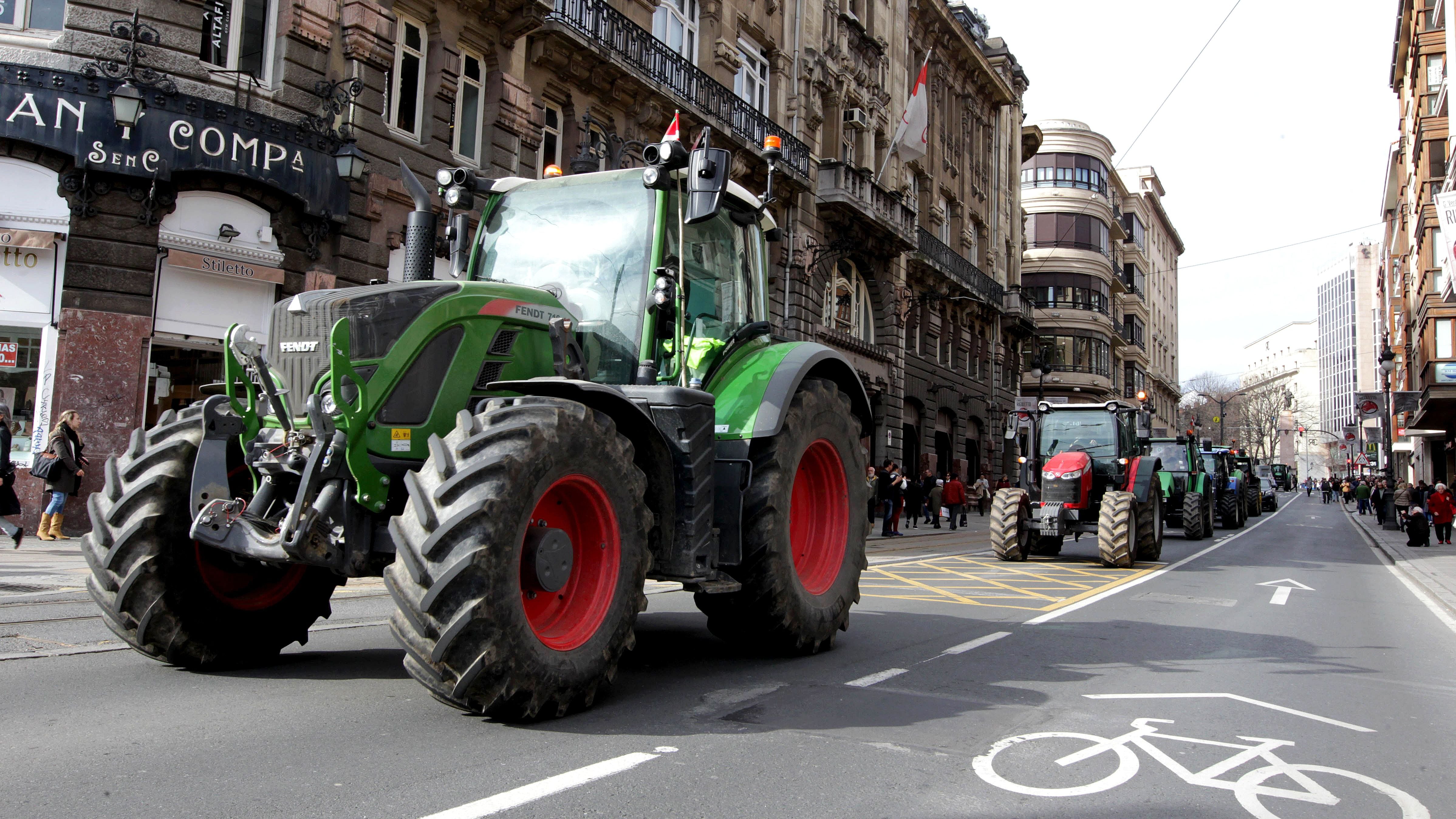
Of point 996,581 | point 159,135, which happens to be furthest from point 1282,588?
point 159,135

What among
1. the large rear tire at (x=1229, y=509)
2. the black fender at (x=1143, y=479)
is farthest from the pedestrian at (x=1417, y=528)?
the black fender at (x=1143, y=479)

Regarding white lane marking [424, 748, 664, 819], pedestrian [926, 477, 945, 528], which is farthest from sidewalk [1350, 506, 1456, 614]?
white lane marking [424, 748, 664, 819]

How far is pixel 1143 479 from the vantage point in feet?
57.8

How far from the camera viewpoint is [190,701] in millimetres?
5043

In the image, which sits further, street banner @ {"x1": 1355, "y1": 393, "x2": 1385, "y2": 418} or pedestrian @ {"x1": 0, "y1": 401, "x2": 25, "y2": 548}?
street banner @ {"x1": 1355, "y1": 393, "x2": 1385, "y2": 418}

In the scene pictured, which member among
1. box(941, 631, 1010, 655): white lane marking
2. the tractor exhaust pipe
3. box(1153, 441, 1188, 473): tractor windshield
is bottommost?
box(941, 631, 1010, 655): white lane marking

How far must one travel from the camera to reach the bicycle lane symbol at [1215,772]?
432 centimetres

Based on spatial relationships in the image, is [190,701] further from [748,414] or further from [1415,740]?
[1415,740]

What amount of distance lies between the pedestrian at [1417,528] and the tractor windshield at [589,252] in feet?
87.1

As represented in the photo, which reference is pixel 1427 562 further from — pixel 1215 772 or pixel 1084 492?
pixel 1215 772

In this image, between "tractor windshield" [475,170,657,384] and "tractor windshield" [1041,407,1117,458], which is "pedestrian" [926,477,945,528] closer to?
"tractor windshield" [1041,407,1117,458]

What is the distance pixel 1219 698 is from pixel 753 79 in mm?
25794

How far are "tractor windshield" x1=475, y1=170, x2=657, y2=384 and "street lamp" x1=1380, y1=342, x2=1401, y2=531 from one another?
34.8 m

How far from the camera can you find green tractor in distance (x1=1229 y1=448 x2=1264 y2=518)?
135 ft
